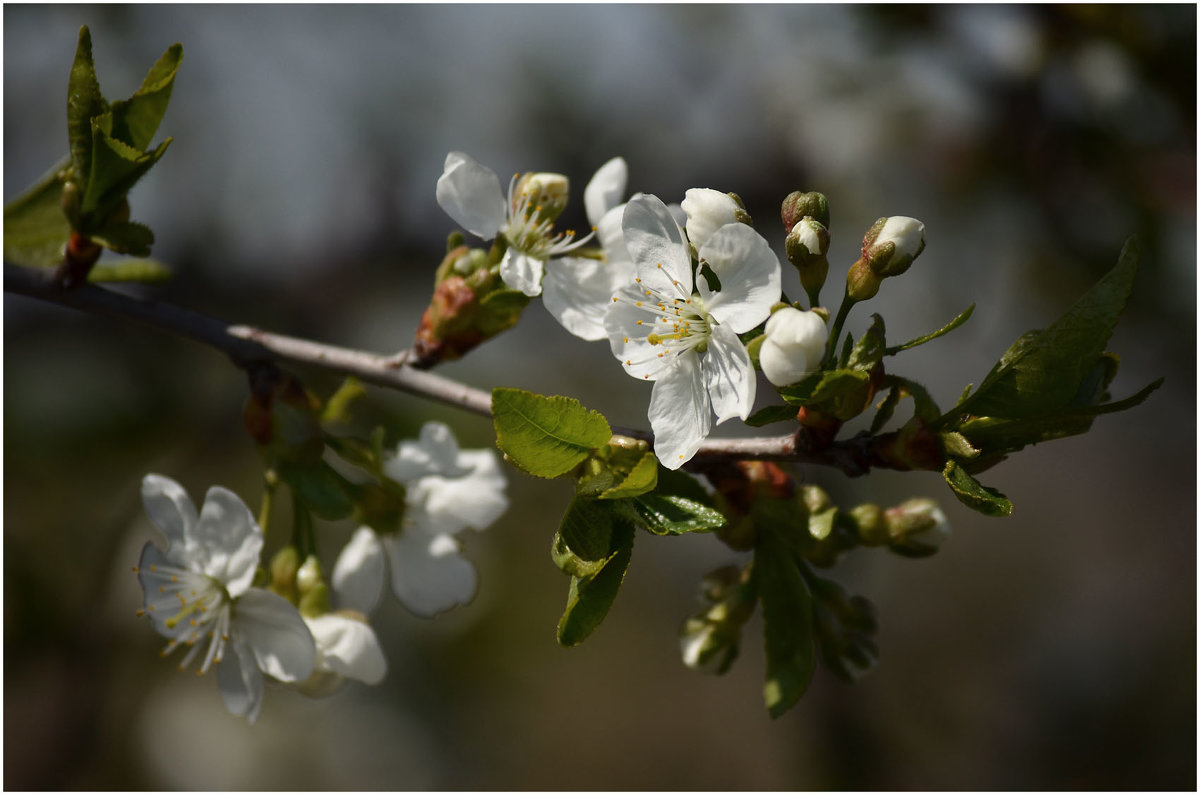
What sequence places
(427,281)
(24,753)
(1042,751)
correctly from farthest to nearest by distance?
1. (1042,751)
2. (427,281)
3. (24,753)

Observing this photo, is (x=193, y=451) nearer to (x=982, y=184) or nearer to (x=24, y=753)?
(x=24, y=753)

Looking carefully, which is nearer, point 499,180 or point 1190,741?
point 499,180

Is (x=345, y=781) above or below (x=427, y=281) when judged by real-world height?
below

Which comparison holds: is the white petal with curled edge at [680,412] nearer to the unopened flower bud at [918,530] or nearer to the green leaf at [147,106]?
the unopened flower bud at [918,530]

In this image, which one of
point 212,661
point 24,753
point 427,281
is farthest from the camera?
point 427,281

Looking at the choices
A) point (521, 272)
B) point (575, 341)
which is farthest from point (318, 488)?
point (575, 341)

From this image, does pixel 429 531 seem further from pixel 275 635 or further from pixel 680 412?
pixel 680 412

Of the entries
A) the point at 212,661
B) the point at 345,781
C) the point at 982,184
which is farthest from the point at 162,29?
the point at 345,781
